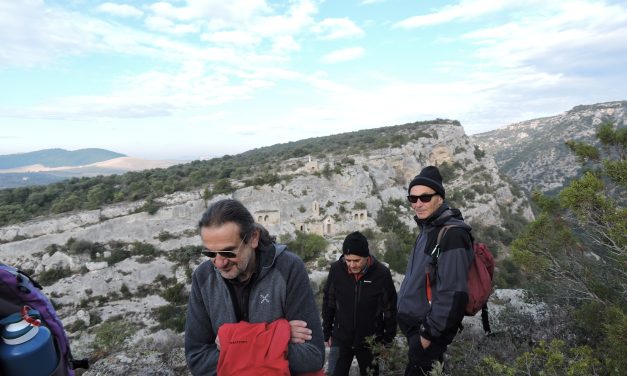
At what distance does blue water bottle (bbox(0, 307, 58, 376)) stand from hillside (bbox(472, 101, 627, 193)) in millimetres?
43227

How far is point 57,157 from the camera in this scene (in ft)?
499

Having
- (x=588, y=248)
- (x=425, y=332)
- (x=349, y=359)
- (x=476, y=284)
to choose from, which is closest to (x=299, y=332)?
(x=425, y=332)

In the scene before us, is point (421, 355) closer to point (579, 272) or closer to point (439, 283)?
point (439, 283)

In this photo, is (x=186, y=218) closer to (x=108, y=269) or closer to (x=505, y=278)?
(x=108, y=269)

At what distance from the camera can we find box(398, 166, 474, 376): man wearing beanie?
2492mm

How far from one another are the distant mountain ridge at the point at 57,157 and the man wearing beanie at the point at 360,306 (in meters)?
168

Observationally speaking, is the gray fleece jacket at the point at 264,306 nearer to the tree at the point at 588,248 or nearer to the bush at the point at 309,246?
the tree at the point at 588,248

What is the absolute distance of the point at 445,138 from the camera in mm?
40844

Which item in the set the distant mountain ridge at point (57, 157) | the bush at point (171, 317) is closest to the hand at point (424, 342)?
the bush at point (171, 317)

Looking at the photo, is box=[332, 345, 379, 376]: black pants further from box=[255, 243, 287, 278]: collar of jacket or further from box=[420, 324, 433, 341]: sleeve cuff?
box=[255, 243, 287, 278]: collar of jacket

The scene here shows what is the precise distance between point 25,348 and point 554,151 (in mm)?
59862

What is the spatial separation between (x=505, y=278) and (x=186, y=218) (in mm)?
22674

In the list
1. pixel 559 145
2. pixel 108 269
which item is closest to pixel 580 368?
pixel 108 269

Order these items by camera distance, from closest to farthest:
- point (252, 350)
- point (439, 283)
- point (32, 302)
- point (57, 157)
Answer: point (32, 302) → point (252, 350) → point (439, 283) → point (57, 157)
